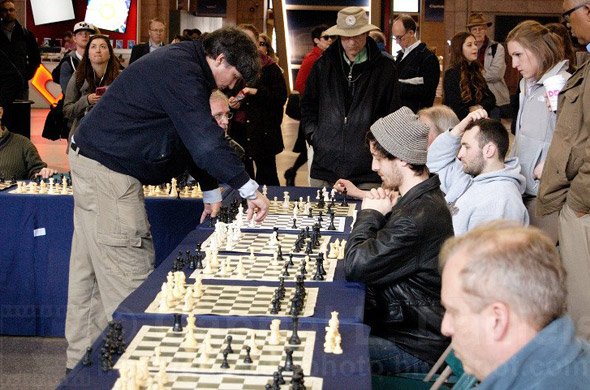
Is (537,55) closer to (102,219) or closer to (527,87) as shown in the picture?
(527,87)

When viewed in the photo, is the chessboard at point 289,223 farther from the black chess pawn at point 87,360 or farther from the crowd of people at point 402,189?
the black chess pawn at point 87,360

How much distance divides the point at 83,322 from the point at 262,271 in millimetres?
1214

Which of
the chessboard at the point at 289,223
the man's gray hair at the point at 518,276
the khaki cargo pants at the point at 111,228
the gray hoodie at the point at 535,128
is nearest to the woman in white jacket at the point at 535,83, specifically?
the gray hoodie at the point at 535,128

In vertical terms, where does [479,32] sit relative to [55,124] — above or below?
above

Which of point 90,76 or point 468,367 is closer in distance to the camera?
point 468,367

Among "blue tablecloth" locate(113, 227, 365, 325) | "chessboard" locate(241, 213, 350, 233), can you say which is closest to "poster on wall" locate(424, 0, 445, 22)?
"chessboard" locate(241, 213, 350, 233)

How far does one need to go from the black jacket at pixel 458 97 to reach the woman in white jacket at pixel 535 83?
7.77 ft

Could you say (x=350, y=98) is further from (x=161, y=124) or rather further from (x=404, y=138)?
(x=404, y=138)

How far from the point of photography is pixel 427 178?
3.87 metres

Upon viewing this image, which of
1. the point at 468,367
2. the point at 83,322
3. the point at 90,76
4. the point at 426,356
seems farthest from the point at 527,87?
the point at 468,367

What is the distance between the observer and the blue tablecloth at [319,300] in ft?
10.7

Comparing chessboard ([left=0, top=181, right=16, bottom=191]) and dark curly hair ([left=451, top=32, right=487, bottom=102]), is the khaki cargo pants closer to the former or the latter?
chessboard ([left=0, top=181, right=16, bottom=191])

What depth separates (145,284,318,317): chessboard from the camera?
10.9 feet

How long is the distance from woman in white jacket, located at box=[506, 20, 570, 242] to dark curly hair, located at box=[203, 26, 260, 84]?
1945 millimetres
